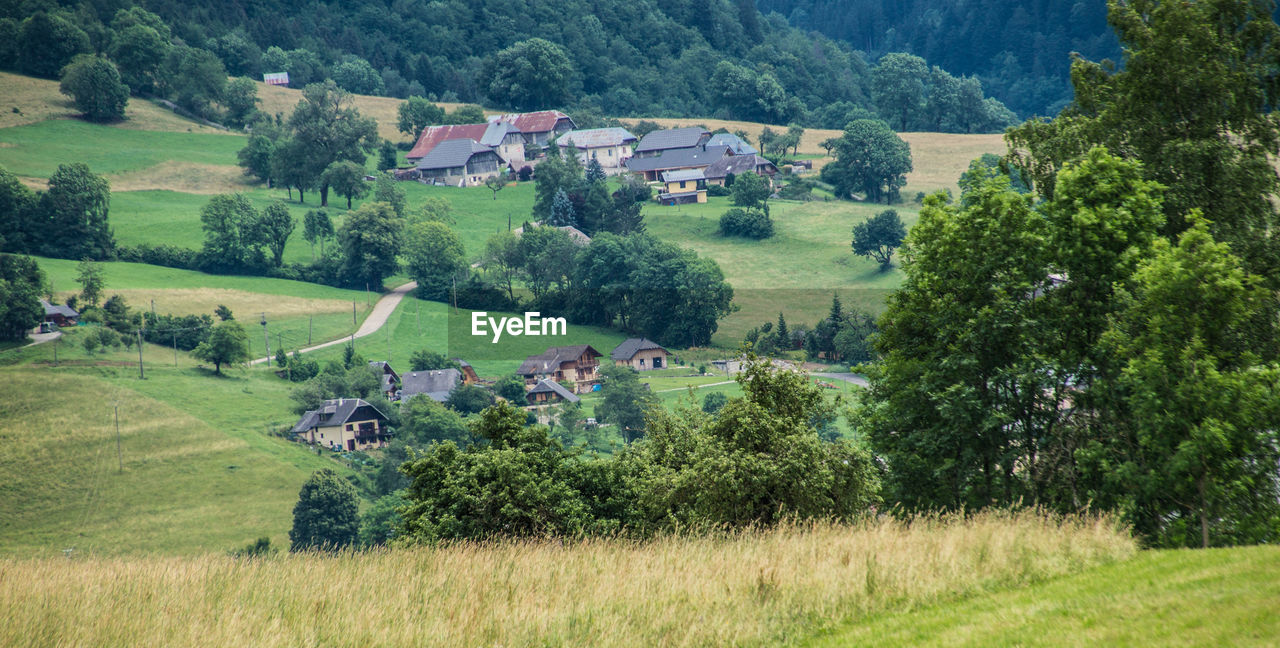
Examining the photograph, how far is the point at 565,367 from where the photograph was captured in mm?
95438

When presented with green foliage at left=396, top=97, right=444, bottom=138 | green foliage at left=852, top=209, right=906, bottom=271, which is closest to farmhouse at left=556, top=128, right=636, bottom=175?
green foliage at left=396, top=97, right=444, bottom=138

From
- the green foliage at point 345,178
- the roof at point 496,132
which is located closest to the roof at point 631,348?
the green foliage at point 345,178

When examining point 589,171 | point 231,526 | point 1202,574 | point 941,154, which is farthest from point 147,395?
point 941,154

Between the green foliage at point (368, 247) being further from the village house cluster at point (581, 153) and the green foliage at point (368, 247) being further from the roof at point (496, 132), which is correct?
the roof at point (496, 132)

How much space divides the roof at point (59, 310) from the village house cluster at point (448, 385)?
29.7m

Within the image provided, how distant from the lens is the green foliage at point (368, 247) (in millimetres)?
113188

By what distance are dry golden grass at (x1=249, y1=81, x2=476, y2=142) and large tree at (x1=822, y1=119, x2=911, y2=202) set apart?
67.7 meters

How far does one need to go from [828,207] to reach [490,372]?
50.3m

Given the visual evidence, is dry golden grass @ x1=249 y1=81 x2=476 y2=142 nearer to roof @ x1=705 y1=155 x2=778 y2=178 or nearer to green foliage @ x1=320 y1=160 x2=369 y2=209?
green foliage @ x1=320 y1=160 x2=369 y2=209

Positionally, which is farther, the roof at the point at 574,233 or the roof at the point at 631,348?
the roof at the point at 574,233

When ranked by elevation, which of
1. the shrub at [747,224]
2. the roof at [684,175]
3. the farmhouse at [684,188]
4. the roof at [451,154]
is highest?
the roof at [451,154]

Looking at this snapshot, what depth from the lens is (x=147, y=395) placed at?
83.5 meters

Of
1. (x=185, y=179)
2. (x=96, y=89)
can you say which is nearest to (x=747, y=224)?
(x=185, y=179)

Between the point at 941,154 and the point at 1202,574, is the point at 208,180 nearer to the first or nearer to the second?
the point at 941,154
